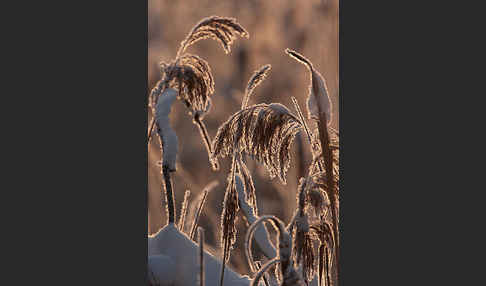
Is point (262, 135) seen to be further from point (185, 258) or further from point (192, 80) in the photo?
point (185, 258)

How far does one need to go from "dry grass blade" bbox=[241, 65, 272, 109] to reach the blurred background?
20 mm

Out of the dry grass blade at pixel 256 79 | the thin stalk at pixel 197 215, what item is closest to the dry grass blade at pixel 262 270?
the thin stalk at pixel 197 215

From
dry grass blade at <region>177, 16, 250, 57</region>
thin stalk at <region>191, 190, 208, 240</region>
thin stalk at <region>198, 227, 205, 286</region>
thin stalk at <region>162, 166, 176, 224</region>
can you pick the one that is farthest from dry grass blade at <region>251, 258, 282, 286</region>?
dry grass blade at <region>177, 16, 250, 57</region>

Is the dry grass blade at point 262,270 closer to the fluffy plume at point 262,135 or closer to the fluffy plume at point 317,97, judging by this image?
the fluffy plume at point 262,135

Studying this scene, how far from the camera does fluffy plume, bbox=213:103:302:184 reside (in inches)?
151

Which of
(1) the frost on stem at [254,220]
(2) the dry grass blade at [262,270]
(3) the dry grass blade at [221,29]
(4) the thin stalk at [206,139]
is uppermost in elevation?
(3) the dry grass blade at [221,29]

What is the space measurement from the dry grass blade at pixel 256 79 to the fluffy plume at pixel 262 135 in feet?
0.22

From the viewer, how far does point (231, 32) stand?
3.80 m

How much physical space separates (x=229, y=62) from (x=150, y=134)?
54 centimetres

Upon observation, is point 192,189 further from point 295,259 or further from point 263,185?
point 295,259

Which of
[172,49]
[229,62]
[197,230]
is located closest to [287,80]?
[229,62]

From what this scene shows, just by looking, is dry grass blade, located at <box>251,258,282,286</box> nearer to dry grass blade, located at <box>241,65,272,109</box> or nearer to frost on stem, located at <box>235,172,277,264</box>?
frost on stem, located at <box>235,172,277,264</box>

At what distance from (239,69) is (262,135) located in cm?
35

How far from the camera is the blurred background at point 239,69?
3.79m
